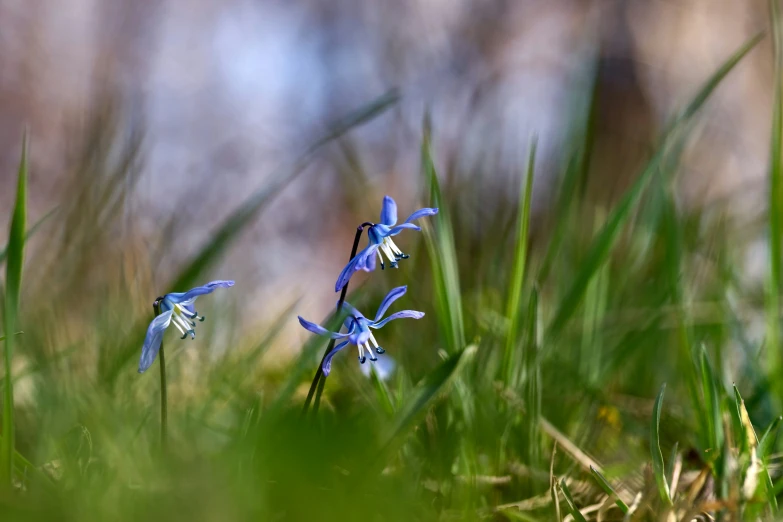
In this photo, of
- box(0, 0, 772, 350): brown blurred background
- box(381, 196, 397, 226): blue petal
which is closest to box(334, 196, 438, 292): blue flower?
box(381, 196, 397, 226): blue petal

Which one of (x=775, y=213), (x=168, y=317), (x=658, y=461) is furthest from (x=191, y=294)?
(x=775, y=213)

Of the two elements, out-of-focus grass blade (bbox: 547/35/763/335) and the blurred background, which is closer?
the blurred background

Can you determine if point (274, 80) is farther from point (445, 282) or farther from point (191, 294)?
point (191, 294)

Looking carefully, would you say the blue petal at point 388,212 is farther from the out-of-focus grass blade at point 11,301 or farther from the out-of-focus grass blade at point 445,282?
the out-of-focus grass blade at point 11,301

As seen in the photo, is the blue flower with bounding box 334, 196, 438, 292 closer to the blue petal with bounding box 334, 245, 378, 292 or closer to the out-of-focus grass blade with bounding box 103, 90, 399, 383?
the blue petal with bounding box 334, 245, 378, 292

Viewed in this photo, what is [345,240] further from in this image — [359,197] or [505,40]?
[359,197]
